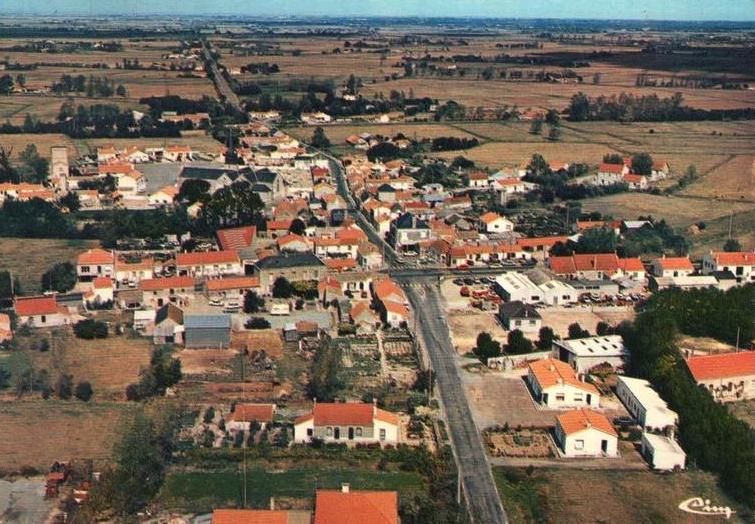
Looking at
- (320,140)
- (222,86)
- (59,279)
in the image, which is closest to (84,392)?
(59,279)

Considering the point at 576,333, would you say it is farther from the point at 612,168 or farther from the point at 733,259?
the point at 612,168

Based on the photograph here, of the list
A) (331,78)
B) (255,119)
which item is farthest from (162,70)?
(255,119)

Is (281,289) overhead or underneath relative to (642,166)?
underneath

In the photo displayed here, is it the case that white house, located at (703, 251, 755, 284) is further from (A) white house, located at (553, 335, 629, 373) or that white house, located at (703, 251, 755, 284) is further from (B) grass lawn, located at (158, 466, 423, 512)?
(B) grass lawn, located at (158, 466, 423, 512)

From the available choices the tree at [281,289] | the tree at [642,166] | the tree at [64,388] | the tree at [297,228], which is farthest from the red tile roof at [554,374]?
the tree at [642,166]

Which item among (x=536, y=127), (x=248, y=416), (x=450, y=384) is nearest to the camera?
(x=248, y=416)

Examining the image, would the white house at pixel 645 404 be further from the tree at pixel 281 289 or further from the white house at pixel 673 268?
the tree at pixel 281 289
